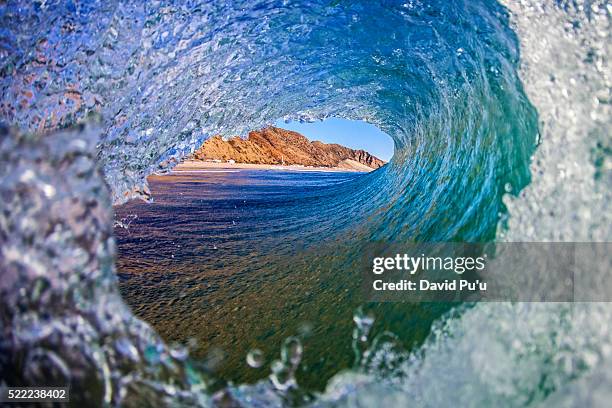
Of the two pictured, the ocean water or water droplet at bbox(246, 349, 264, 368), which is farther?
water droplet at bbox(246, 349, 264, 368)

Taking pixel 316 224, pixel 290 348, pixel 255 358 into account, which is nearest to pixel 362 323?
pixel 290 348

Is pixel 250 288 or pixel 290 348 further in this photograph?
pixel 250 288

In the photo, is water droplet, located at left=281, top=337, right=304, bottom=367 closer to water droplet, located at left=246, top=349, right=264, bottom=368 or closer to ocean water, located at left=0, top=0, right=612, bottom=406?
ocean water, located at left=0, top=0, right=612, bottom=406

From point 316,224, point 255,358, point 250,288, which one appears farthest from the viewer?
point 316,224

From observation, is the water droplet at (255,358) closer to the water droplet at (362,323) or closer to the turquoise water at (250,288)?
the turquoise water at (250,288)

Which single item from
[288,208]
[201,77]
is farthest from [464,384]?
[288,208]

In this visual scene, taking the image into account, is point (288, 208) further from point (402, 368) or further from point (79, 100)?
point (402, 368)

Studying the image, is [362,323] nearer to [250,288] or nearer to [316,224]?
[250,288]

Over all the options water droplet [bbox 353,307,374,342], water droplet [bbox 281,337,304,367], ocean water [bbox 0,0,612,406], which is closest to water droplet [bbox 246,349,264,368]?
ocean water [bbox 0,0,612,406]

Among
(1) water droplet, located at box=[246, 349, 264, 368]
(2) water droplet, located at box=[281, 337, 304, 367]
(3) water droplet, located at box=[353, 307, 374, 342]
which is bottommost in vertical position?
(1) water droplet, located at box=[246, 349, 264, 368]
